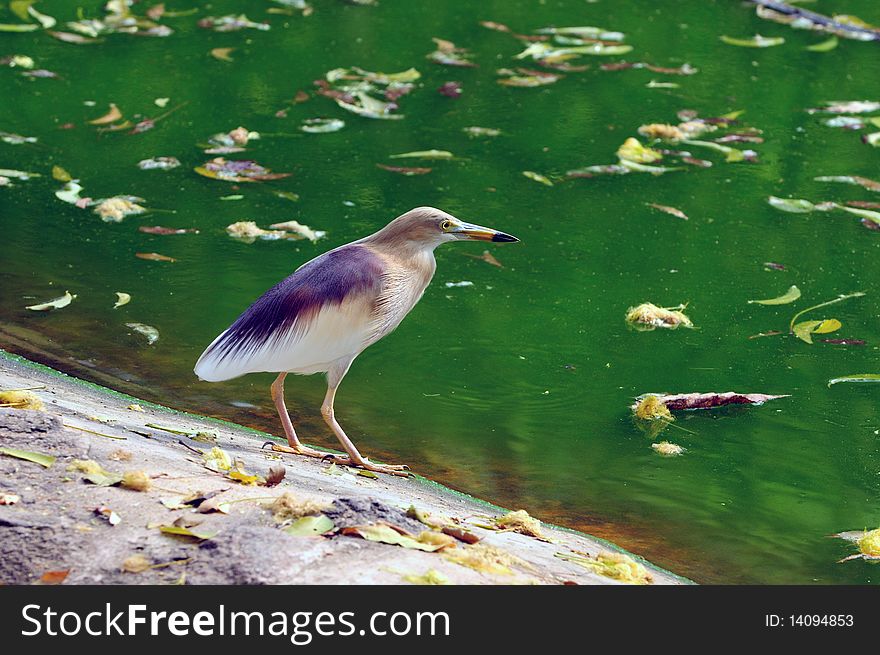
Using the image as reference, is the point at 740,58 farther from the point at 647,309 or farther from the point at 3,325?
the point at 3,325

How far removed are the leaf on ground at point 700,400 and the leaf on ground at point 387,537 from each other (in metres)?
1.80

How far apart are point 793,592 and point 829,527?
98 centimetres

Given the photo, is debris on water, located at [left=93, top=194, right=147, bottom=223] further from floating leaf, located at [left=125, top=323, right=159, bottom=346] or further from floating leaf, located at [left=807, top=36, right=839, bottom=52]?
floating leaf, located at [left=807, top=36, right=839, bottom=52]

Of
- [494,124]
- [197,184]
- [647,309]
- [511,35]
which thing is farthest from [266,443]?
[511,35]

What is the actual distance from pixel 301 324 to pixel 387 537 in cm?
110

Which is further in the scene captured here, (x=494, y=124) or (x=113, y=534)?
(x=494, y=124)

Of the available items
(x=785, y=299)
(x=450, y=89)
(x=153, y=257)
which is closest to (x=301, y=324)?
(x=153, y=257)

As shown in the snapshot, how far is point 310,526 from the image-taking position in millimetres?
2701

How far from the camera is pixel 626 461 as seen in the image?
406 cm

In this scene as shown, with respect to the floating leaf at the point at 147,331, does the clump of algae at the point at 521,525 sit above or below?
above

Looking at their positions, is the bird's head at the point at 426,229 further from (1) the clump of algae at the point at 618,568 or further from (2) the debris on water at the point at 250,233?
(2) the debris on water at the point at 250,233

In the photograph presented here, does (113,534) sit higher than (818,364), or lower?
higher

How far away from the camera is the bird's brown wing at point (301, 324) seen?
3.66 meters

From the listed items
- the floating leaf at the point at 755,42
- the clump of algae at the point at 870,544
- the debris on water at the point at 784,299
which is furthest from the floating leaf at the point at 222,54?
the clump of algae at the point at 870,544
